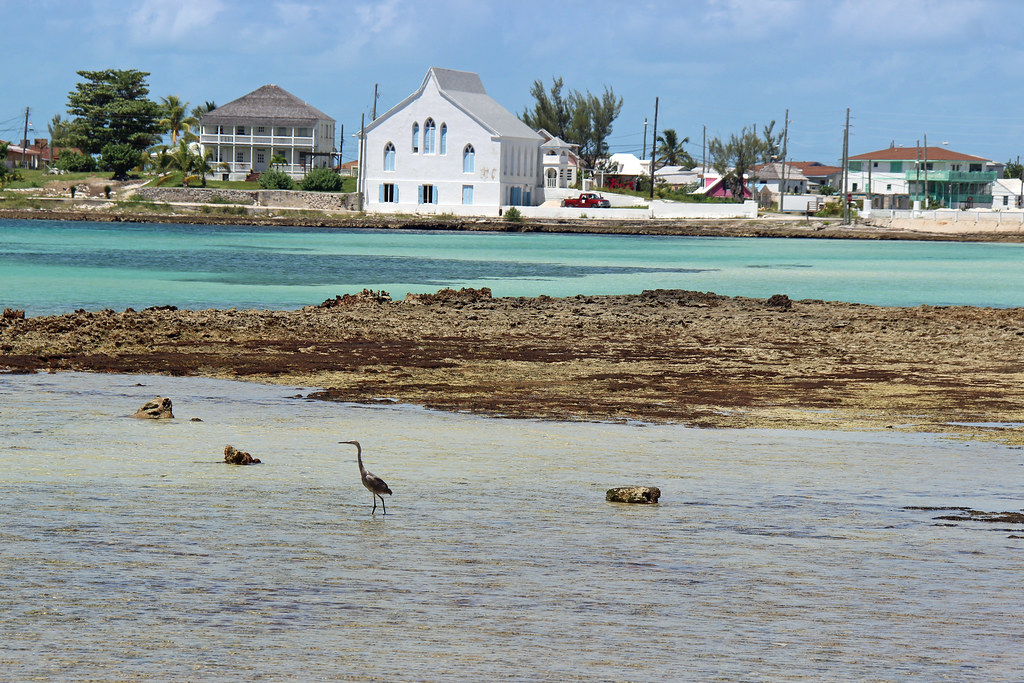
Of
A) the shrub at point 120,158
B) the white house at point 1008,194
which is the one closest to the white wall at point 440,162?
the shrub at point 120,158

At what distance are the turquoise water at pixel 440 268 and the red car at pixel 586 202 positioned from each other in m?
19.9

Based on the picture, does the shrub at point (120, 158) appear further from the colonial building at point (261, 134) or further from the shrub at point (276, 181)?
the shrub at point (276, 181)

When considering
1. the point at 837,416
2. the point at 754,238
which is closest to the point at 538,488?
the point at 837,416

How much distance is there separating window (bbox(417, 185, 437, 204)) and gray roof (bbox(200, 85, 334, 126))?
1813 cm

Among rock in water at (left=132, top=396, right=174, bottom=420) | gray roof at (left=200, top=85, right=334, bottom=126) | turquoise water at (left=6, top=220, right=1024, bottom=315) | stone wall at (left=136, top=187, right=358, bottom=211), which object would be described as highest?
gray roof at (left=200, top=85, right=334, bottom=126)

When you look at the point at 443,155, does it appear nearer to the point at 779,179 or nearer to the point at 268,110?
the point at 268,110

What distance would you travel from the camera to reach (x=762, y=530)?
9.35 meters

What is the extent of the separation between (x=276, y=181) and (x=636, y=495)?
350ft

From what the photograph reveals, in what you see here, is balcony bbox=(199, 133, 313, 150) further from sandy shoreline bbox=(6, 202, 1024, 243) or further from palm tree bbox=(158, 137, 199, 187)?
sandy shoreline bbox=(6, 202, 1024, 243)

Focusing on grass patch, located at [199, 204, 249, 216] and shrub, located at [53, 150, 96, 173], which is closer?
grass patch, located at [199, 204, 249, 216]

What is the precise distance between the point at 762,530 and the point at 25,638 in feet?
16.0

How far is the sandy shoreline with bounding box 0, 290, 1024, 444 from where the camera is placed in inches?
626

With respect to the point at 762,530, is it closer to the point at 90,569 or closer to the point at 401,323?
the point at 90,569

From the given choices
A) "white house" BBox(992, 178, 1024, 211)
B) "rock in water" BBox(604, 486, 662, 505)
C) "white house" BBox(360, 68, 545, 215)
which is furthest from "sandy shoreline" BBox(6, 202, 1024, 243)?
"rock in water" BBox(604, 486, 662, 505)
